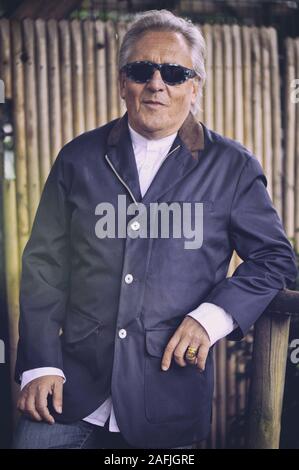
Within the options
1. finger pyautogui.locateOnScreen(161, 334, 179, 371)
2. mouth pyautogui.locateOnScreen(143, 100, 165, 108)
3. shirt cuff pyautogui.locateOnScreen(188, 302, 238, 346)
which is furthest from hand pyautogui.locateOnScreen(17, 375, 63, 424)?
mouth pyautogui.locateOnScreen(143, 100, 165, 108)

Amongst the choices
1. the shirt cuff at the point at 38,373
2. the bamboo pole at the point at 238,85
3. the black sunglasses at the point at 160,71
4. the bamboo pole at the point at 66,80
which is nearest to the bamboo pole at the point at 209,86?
the bamboo pole at the point at 238,85

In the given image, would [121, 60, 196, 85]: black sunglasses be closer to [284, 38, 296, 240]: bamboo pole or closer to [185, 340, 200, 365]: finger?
[185, 340, 200, 365]: finger

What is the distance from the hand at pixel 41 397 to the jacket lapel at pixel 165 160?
25.0 inches

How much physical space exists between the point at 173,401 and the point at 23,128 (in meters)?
→ 1.86

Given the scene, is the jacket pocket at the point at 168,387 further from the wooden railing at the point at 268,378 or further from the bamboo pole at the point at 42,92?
the bamboo pole at the point at 42,92

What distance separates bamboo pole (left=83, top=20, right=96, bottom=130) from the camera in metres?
3.71

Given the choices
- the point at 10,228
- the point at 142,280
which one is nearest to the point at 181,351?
the point at 142,280

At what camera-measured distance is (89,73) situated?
12.2 feet

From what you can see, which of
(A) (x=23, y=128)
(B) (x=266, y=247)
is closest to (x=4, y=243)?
(A) (x=23, y=128)

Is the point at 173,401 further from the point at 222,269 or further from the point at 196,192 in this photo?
the point at 196,192

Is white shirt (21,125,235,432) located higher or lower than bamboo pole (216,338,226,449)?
higher

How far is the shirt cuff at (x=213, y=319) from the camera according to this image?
7.21ft

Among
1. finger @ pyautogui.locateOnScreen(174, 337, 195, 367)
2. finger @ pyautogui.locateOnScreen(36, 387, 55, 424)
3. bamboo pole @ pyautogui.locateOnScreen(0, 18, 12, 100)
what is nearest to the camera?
finger @ pyautogui.locateOnScreen(174, 337, 195, 367)

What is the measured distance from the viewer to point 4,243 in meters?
3.71
